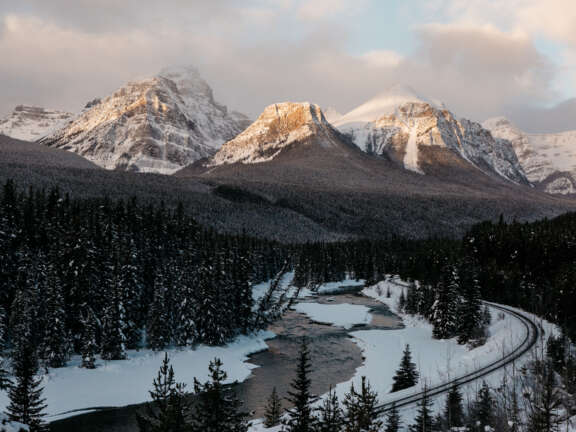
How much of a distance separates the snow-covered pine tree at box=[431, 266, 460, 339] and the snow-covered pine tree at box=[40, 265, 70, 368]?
43865mm

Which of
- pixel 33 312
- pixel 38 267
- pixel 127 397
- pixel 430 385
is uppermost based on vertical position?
pixel 38 267

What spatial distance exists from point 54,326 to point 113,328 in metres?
5.72

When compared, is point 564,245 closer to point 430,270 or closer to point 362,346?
point 430,270

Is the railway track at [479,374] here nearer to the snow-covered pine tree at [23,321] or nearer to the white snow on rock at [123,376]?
the white snow on rock at [123,376]

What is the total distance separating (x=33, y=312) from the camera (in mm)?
48562

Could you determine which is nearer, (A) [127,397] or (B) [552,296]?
(A) [127,397]

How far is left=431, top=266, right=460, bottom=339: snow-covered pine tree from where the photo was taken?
212 feet

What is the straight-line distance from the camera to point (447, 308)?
6494 centimetres

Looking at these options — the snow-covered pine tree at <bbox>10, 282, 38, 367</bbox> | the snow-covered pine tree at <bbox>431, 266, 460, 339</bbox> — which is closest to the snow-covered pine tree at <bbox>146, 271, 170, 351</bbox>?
the snow-covered pine tree at <bbox>10, 282, 38, 367</bbox>

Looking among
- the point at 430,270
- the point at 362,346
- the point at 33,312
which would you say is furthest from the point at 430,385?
the point at 430,270

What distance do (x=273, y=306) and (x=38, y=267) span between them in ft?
117

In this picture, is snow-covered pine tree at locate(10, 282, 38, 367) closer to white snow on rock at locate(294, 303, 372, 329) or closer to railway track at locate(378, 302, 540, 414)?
railway track at locate(378, 302, 540, 414)

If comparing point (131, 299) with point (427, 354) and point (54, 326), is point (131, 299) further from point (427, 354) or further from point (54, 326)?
point (427, 354)

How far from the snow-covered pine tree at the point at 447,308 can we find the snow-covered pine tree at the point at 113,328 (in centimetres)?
3857
